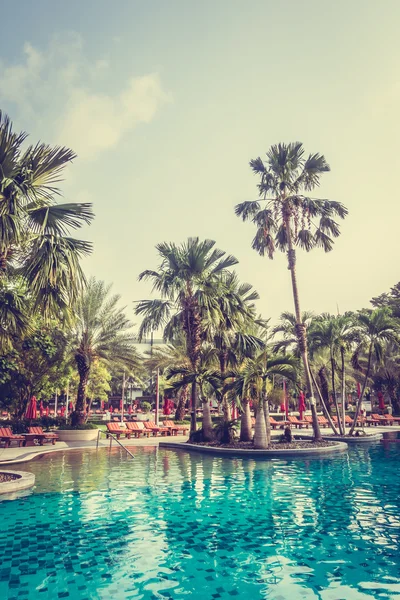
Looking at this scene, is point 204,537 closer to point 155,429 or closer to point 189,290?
point 189,290

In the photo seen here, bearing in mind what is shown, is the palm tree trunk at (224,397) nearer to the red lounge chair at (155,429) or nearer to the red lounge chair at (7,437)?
the red lounge chair at (155,429)

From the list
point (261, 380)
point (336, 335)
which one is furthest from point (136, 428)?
point (336, 335)

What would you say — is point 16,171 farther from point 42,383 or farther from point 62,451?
point 42,383

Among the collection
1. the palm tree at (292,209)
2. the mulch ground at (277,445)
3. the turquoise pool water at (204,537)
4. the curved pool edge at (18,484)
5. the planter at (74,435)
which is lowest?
the turquoise pool water at (204,537)

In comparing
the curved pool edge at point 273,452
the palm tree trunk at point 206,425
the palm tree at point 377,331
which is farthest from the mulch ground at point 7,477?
the palm tree at point 377,331

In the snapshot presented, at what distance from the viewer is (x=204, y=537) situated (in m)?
7.68

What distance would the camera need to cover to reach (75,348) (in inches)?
1101

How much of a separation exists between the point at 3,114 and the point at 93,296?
19.0m

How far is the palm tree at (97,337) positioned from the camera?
2744 centimetres

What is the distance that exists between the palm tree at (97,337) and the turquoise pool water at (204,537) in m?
13.8

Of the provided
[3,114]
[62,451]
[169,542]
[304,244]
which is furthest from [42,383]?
[169,542]

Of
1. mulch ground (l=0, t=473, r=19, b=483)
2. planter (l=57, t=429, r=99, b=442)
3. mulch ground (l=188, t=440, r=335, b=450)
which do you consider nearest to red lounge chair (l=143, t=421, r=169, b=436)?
planter (l=57, t=429, r=99, b=442)

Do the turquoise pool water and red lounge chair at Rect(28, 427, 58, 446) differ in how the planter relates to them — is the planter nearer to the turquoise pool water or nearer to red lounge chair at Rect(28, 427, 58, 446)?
red lounge chair at Rect(28, 427, 58, 446)

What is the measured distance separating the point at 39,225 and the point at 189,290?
433 inches
